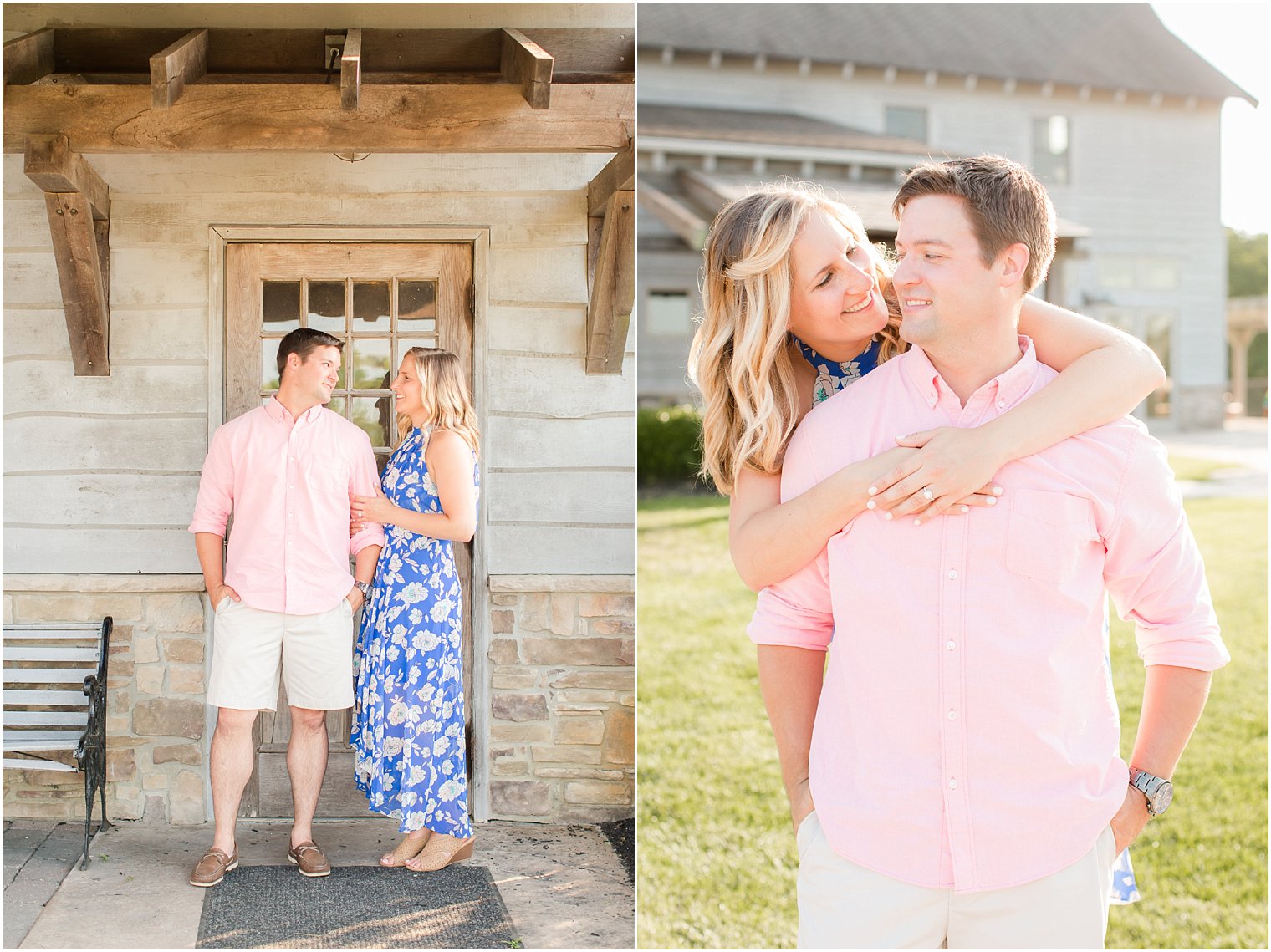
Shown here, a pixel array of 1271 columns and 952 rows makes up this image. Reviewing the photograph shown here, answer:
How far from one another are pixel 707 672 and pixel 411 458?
215 centimetres

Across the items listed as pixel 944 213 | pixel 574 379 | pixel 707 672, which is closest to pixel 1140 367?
pixel 944 213

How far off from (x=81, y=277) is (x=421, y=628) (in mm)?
1295

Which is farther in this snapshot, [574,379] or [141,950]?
[574,379]

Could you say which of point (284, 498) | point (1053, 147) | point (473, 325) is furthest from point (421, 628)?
point (1053, 147)

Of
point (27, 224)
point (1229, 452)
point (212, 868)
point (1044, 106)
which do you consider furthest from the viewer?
point (1044, 106)

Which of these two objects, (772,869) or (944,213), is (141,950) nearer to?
(772,869)

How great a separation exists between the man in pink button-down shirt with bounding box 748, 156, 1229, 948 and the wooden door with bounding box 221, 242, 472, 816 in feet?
5.96

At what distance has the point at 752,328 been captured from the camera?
1.56 m

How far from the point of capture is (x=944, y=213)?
4.72 feet

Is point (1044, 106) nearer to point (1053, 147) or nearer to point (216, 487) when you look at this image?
point (1053, 147)

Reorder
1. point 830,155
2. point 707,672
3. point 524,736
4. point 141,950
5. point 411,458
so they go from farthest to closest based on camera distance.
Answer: point 830,155 → point 707,672 → point 524,736 → point 411,458 → point 141,950

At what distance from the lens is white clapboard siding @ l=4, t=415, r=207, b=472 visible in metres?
3.07

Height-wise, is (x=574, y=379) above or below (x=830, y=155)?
below

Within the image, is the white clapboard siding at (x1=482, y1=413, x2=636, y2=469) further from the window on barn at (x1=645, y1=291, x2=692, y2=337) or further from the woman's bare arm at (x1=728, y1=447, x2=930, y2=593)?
the window on barn at (x1=645, y1=291, x2=692, y2=337)
